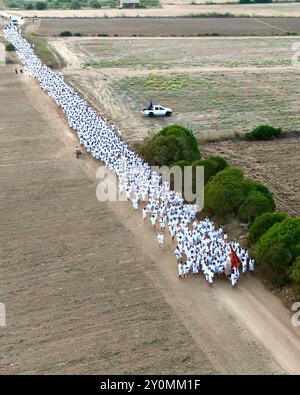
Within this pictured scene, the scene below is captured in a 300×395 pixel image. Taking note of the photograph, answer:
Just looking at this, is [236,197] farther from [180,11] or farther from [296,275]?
[180,11]

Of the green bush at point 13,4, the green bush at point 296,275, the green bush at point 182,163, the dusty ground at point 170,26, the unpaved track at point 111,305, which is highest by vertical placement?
the green bush at point 13,4

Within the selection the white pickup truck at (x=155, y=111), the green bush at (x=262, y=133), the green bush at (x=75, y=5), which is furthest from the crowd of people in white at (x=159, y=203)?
the green bush at (x=75, y=5)

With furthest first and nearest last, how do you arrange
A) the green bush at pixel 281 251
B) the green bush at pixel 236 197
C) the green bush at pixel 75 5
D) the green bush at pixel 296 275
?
the green bush at pixel 75 5
the green bush at pixel 236 197
the green bush at pixel 281 251
the green bush at pixel 296 275

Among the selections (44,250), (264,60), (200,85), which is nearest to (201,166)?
(44,250)

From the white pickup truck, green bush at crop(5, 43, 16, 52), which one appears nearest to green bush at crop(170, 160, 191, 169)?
the white pickup truck

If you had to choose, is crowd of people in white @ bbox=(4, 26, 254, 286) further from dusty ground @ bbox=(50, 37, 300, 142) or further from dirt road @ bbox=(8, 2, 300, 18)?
dirt road @ bbox=(8, 2, 300, 18)

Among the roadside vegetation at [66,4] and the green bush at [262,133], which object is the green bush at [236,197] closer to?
the green bush at [262,133]
